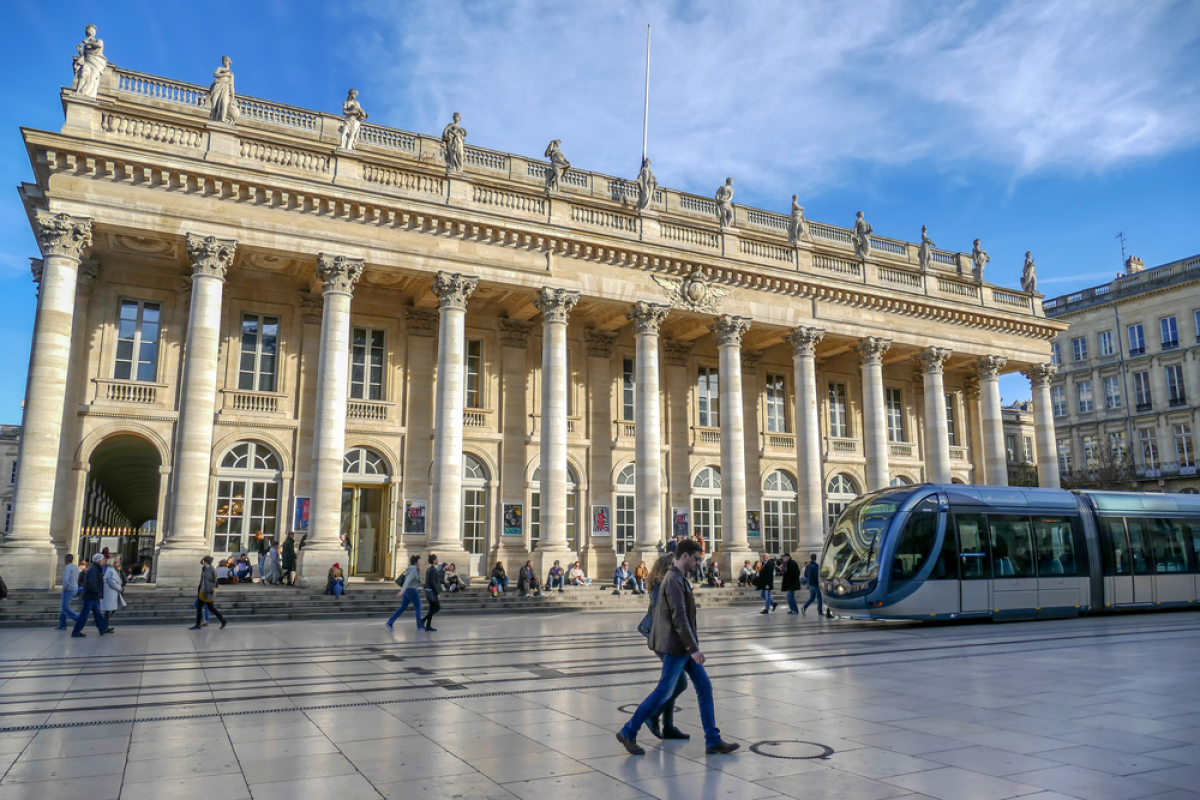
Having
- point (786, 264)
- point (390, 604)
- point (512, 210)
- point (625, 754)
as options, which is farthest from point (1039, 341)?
point (625, 754)

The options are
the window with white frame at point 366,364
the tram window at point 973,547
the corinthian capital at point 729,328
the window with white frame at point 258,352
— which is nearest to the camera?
the tram window at point 973,547

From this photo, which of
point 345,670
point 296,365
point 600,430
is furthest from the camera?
point 600,430

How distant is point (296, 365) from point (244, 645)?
1401 cm

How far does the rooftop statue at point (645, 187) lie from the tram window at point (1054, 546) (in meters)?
15.9

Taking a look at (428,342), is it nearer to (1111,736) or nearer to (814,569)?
A: (814,569)

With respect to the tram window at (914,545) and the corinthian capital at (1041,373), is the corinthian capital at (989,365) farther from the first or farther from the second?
the tram window at (914,545)

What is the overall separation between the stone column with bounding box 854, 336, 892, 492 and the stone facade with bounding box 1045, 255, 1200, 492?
23.1 m

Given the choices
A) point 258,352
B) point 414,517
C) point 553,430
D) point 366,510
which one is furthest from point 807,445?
point 258,352

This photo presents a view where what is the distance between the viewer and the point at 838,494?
3509 cm

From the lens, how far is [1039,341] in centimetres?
3709

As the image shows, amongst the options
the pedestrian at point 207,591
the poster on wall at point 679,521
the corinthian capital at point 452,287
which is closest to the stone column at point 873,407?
the poster on wall at point 679,521

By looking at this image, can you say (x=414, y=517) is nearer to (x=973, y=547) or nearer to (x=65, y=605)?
(x=65, y=605)

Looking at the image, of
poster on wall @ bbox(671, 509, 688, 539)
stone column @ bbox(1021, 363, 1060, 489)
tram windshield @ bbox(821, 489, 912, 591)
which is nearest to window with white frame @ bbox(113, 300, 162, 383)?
poster on wall @ bbox(671, 509, 688, 539)

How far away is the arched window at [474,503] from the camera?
27922mm
